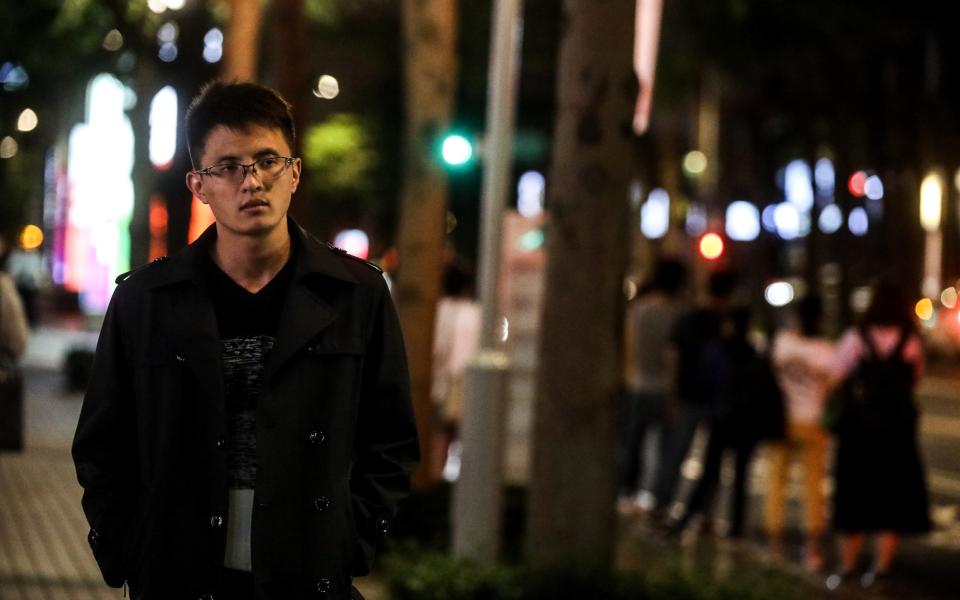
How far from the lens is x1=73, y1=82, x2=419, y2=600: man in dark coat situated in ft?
11.7

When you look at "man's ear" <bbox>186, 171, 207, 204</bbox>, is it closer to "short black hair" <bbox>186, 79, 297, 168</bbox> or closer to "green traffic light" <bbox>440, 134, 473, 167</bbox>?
"short black hair" <bbox>186, 79, 297, 168</bbox>

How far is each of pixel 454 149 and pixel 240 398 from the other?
29.1 ft

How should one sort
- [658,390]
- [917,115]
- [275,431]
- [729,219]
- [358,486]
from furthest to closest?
[729,219] → [917,115] → [658,390] → [358,486] → [275,431]

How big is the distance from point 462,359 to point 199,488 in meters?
10.5

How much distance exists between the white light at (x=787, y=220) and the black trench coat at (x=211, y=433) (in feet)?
207

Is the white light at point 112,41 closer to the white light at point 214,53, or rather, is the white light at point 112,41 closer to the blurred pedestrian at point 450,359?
the white light at point 214,53

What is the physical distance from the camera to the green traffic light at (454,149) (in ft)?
40.3

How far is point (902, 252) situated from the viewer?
45.6m

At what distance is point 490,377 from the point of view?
946cm

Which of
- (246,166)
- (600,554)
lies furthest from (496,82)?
(246,166)

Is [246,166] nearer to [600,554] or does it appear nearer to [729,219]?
[600,554]

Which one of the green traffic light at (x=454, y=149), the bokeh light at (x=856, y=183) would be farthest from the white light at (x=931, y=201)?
the green traffic light at (x=454, y=149)

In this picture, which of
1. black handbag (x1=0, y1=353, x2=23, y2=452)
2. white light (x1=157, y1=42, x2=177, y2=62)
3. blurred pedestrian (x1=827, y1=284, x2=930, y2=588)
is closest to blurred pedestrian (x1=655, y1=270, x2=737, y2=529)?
blurred pedestrian (x1=827, y1=284, x2=930, y2=588)

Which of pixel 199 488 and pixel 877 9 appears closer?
pixel 199 488
